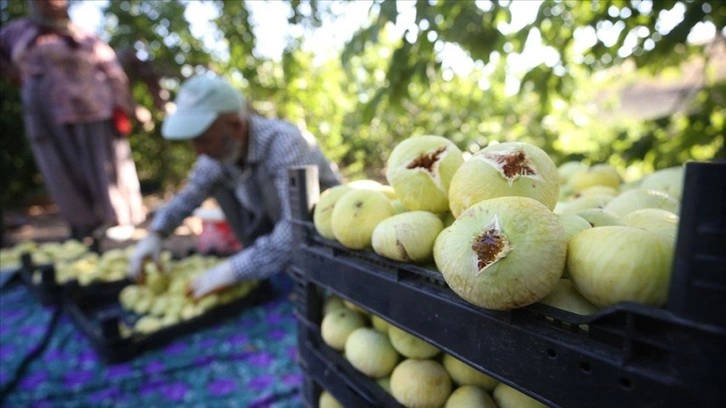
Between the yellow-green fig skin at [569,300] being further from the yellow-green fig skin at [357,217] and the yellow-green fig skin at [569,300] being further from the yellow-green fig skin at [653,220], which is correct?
the yellow-green fig skin at [357,217]

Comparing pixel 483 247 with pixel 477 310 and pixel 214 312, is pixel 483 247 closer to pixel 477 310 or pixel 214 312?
pixel 477 310

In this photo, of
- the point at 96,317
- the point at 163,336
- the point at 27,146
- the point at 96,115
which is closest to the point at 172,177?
the point at 27,146

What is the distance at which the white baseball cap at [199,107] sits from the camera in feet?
7.18

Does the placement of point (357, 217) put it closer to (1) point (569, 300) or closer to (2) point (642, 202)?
(1) point (569, 300)

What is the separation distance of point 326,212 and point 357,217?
0.40 ft

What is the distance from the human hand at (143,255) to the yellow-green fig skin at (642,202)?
2554 millimetres

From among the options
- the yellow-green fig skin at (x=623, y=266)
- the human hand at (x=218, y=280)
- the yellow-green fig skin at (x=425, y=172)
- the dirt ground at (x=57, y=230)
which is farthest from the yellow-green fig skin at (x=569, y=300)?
the dirt ground at (x=57, y=230)

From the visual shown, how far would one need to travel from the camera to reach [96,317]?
2.39 meters

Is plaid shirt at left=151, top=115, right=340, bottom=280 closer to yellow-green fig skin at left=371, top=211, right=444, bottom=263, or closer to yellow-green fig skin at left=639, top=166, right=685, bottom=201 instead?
yellow-green fig skin at left=371, top=211, right=444, bottom=263

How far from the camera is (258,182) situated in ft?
8.43

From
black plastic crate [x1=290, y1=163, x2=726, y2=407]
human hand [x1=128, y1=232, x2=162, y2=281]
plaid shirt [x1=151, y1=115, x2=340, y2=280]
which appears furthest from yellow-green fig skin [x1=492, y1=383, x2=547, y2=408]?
human hand [x1=128, y1=232, x2=162, y2=281]

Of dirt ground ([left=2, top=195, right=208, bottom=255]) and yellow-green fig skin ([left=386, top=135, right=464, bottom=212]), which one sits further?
dirt ground ([left=2, top=195, right=208, bottom=255])

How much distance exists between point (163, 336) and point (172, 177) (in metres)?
6.24

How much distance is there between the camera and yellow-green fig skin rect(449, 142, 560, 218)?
27.1 inches
